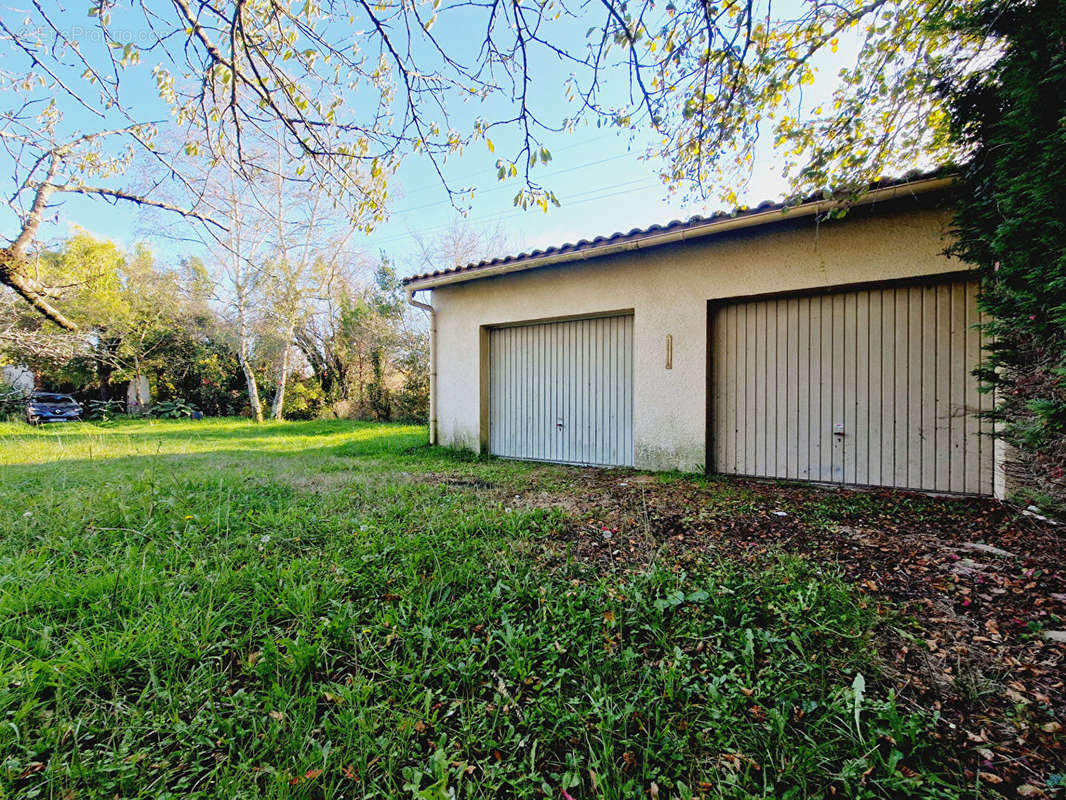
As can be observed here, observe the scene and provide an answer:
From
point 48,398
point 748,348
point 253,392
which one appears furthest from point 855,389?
point 48,398

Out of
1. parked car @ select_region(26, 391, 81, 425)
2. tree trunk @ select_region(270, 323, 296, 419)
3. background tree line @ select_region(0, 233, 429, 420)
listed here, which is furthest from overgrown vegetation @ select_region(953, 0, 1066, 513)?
parked car @ select_region(26, 391, 81, 425)

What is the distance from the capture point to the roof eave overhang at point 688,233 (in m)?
3.49

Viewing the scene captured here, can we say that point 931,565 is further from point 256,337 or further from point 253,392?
point 256,337

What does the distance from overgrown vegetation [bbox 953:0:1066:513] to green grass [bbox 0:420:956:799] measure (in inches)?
70.8

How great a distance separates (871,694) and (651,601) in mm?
754

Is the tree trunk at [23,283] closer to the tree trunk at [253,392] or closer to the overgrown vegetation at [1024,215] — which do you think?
the overgrown vegetation at [1024,215]

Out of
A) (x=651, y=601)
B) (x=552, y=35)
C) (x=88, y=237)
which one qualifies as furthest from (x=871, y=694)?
(x=88, y=237)

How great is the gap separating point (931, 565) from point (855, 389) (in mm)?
2340

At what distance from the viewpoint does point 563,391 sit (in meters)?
5.84

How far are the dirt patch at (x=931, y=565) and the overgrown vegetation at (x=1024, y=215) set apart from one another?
680mm

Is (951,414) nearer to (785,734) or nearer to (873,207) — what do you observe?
(873,207)

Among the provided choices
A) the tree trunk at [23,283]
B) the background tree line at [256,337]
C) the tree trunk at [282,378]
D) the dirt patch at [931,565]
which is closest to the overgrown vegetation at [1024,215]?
the dirt patch at [931,565]

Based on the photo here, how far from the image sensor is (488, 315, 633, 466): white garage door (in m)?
5.43

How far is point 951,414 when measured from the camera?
3.74 metres
